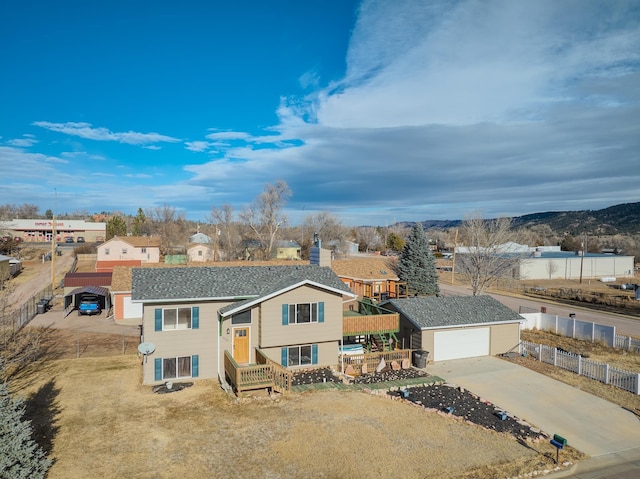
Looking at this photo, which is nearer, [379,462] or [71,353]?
[379,462]

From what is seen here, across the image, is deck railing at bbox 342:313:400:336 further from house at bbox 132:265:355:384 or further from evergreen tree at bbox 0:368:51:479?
evergreen tree at bbox 0:368:51:479

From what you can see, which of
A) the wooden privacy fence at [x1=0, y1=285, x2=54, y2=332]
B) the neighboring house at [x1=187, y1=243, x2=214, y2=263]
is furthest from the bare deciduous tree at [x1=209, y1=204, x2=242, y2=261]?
the wooden privacy fence at [x1=0, y1=285, x2=54, y2=332]

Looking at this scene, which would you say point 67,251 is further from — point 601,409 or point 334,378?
point 601,409

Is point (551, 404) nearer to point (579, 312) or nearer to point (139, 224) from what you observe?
point (579, 312)

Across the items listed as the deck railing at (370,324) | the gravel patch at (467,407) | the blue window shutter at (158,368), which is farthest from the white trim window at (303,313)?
the blue window shutter at (158,368)

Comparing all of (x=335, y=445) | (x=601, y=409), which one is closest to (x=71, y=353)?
(x=335, y=445)

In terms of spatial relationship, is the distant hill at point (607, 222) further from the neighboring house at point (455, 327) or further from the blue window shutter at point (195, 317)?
the blue window shutter at point (195, 317)
